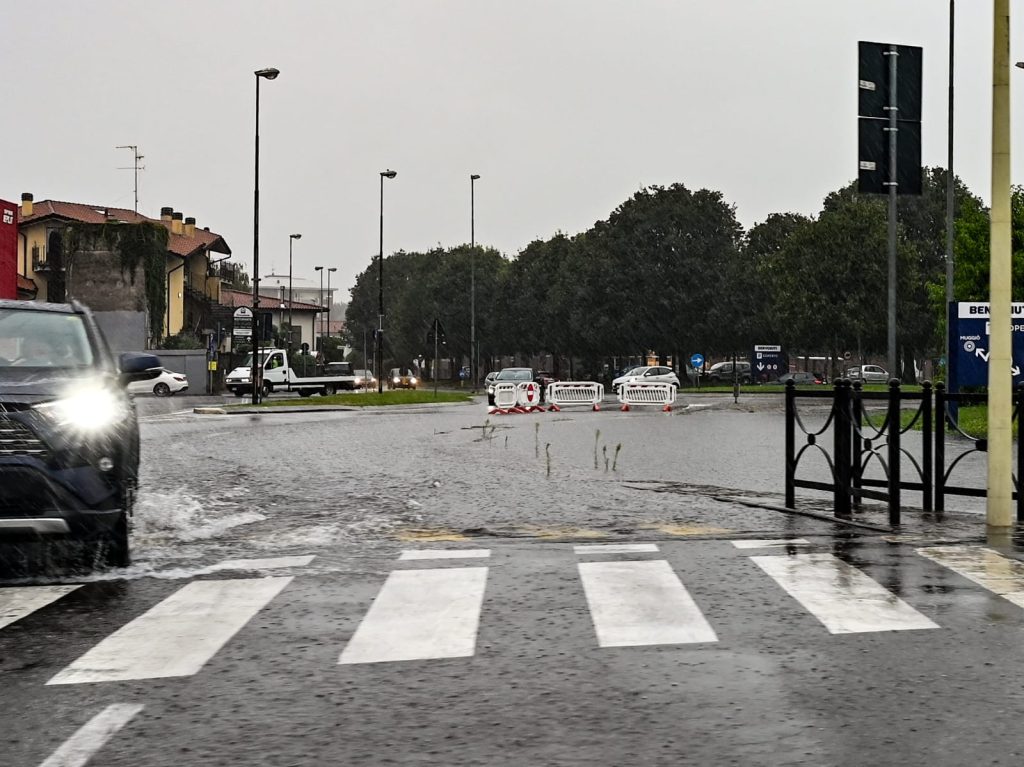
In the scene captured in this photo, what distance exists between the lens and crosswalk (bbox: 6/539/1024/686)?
575 cm

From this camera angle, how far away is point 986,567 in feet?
26.0

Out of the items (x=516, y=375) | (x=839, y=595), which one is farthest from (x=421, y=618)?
(x=516, y=375)

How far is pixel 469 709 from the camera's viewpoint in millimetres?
4742

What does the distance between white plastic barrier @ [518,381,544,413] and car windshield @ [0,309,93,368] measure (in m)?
29.6

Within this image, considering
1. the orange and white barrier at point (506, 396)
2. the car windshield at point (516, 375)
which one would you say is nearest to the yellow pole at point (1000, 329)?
the orange and white barrier at point (506, 396)

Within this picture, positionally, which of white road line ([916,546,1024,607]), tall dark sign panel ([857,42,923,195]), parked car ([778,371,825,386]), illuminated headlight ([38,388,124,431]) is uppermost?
tall dark sign panel ([857,42,923,195])

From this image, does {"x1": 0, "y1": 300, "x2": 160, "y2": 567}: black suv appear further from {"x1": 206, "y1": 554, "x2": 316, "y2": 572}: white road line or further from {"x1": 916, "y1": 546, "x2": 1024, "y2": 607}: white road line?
{"x1": 916, "y1": 546, "x2": 1024, "y2": 607}: white road line

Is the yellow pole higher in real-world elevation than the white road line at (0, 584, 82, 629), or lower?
higher

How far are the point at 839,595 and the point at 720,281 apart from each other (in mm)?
64663

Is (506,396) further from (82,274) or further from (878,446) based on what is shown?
(82,274)

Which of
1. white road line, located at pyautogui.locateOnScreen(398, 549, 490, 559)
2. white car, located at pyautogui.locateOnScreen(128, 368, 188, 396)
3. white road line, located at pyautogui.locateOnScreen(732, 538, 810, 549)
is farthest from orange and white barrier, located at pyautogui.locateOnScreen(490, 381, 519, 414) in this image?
white road line, located at pyautogui.locateOnScreen(398, 549, 490, 559)

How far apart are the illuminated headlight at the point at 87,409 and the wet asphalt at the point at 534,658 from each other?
92cm

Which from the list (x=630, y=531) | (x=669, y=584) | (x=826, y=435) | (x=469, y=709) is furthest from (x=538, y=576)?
(x=826, y=435)

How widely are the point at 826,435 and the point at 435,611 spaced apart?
6.69 m
